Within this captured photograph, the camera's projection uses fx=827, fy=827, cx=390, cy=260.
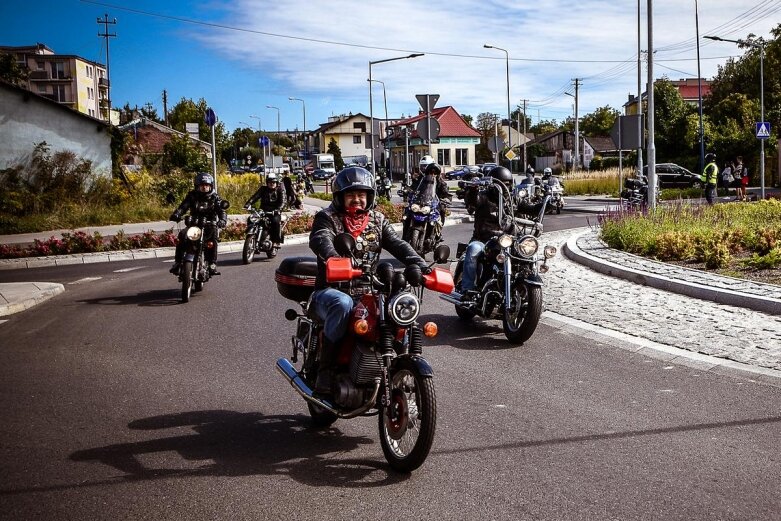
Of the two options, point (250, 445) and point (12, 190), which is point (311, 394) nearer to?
point (250, 445)

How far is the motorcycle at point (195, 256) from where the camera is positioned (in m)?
11.4

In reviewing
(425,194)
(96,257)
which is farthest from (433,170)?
(96,257)

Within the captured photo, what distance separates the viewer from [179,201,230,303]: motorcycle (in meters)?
11.4

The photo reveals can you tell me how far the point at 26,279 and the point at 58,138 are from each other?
59.6 feet

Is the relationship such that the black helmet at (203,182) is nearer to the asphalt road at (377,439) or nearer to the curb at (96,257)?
the asphalt road at (377,439)

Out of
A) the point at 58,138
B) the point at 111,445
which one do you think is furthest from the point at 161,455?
the point at 58,138

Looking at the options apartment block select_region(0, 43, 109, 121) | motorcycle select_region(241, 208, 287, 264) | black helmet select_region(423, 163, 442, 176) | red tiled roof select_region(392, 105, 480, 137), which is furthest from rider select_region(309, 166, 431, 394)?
apartment block select_region(0, 43, 109, 121)

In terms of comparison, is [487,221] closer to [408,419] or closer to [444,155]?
[408,419]

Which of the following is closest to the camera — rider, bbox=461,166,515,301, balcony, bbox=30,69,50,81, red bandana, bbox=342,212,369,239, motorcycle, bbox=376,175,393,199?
red bandana, bbox=342,212,369,239

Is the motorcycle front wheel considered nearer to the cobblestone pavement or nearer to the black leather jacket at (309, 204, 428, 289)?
the black leather jacket at (309, 204, 428, 289)

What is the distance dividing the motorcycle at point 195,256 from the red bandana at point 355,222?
6.47m

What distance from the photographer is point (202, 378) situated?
272 inches

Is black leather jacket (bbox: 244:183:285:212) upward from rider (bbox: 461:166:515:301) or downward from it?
upward

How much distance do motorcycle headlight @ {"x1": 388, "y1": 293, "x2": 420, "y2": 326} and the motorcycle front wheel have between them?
228 mm
